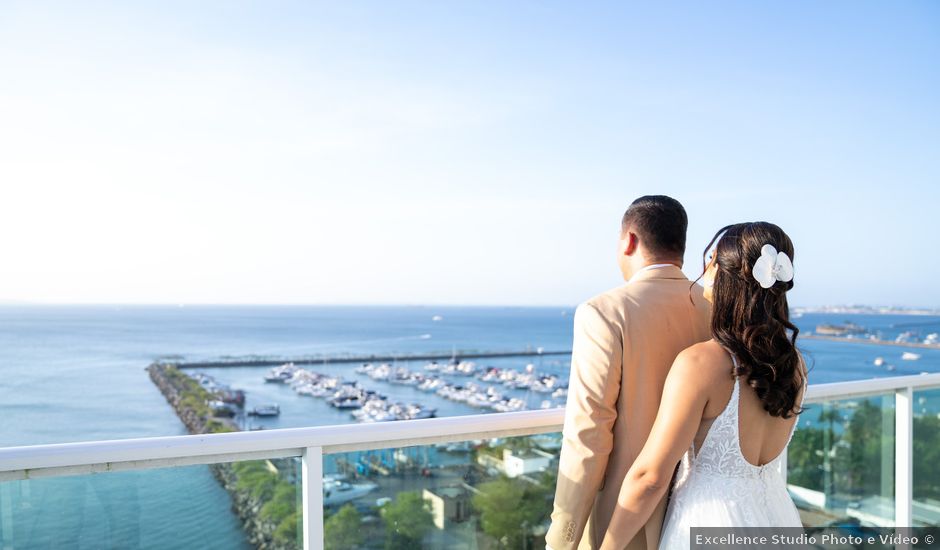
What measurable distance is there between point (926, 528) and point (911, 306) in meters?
21.7

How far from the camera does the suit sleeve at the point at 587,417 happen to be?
162 cm

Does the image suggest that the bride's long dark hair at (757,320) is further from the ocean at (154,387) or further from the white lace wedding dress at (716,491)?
the ocean at (154,387)

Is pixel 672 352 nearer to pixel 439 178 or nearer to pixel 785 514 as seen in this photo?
pixel 785 514

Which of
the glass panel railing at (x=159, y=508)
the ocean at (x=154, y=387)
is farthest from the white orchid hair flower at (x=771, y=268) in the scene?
the glass panel railing at (x=159, y=508)

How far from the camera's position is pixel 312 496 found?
1900mm

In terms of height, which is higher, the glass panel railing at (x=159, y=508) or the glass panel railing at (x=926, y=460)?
the glass panel railing at (x=159, y=508)

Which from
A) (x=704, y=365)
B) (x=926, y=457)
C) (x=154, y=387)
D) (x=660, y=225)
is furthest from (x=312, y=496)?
(x=154, y=387)

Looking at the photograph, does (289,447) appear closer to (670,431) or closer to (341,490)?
(341,490)

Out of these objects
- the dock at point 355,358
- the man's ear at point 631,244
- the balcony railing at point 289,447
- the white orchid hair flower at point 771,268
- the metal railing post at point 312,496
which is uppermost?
the man's ear at point 631,244

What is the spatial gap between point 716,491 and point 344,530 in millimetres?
1109

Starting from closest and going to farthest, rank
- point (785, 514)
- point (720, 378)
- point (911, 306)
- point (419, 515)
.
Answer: point (720, 378), point (785, 514), point (419, 515), point (911, 306)

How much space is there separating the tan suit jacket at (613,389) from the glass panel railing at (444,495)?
1.60 ft

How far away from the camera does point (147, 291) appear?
67.2m

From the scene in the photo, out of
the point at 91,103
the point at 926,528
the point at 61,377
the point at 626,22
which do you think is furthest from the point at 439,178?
the point at 61,377
